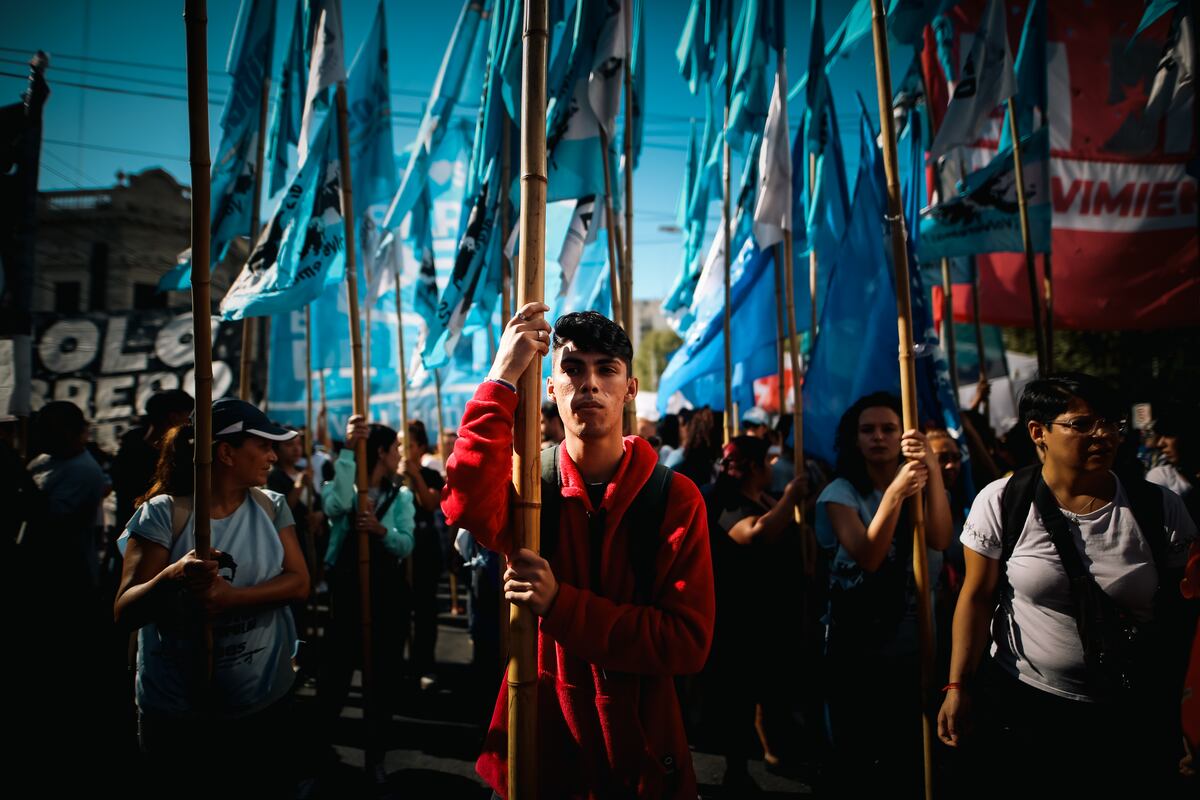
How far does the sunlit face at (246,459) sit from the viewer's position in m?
2.74

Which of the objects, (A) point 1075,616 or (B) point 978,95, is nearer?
(A) point 1075,616

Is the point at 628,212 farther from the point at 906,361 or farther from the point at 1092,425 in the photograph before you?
the point at 1092,425

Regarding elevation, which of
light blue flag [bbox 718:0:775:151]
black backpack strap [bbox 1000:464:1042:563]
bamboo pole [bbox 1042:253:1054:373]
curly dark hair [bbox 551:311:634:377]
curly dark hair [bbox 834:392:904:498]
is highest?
light blue flag [bbox 718:0:775:151]

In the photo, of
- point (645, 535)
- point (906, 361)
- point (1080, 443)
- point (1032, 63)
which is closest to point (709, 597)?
point (645, 535)

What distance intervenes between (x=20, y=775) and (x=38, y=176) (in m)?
3.60

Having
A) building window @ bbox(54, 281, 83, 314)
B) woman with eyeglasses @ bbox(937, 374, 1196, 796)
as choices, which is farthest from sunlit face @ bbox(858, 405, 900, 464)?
building window @ bbox(54, 281, 83, 314)

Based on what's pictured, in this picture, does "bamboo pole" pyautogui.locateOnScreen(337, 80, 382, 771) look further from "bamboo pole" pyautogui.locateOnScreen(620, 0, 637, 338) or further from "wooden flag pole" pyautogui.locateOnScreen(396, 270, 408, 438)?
"bamboo pole" pyautogui.locateOnScreen(620, 0, 637, 338)

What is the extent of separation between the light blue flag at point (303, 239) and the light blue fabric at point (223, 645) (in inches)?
99.2

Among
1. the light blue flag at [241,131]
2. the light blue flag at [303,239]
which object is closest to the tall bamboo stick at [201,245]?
the light blue flag at [303,239]

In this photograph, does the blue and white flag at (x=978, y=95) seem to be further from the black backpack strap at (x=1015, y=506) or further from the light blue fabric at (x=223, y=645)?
the light blue fabric at (x=223, y=645)

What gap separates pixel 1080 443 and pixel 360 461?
3.90 meters

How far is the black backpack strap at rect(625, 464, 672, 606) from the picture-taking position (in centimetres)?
194

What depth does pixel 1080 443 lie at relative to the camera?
8.26 ft

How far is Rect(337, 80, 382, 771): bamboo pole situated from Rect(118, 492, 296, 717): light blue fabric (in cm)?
121
